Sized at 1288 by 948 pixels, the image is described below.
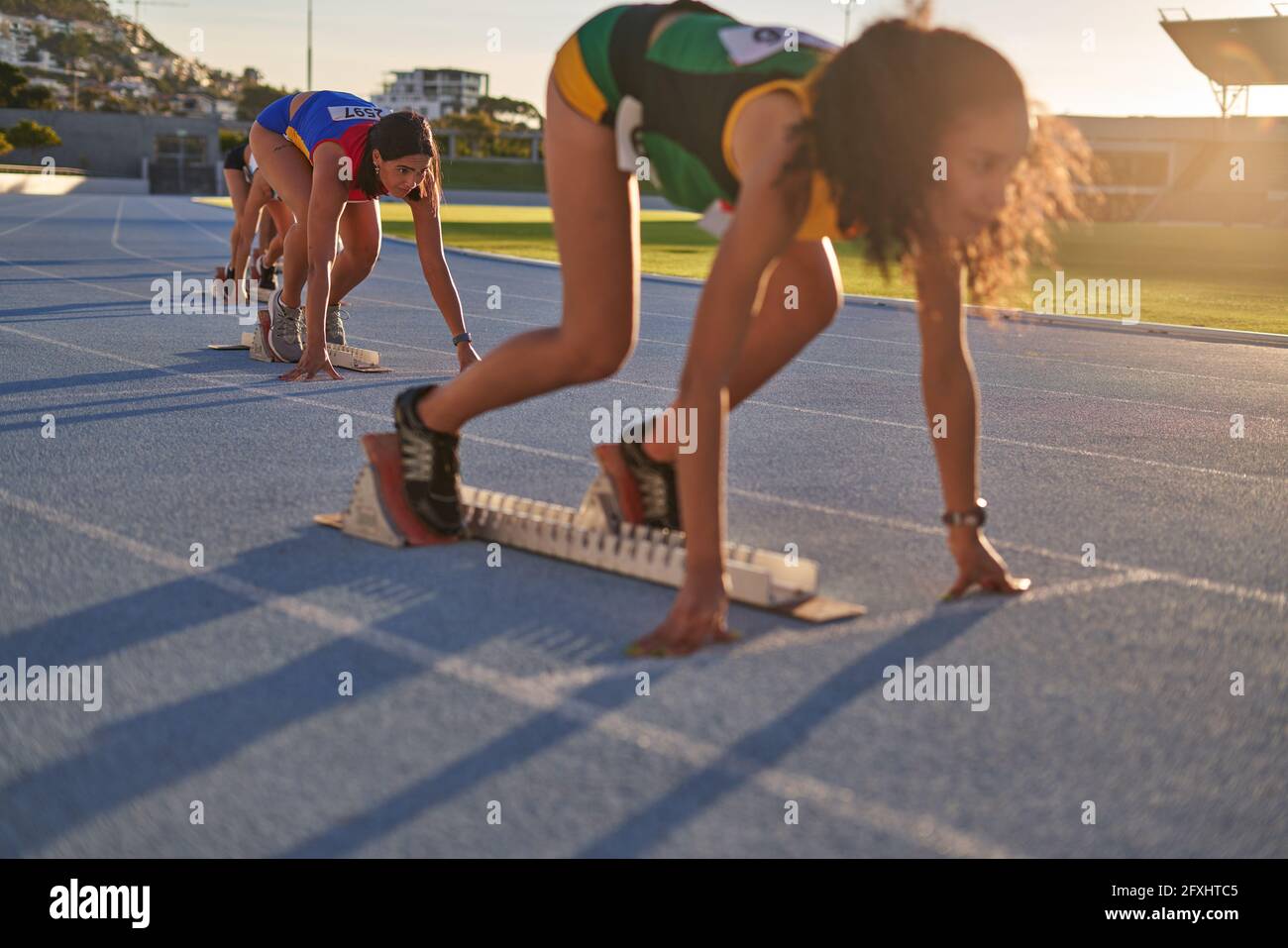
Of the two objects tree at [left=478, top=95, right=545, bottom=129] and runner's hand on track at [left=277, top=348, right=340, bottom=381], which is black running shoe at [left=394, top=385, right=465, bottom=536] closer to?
runner's hand on track at [left=277, top=348, right=340, bottom=381]

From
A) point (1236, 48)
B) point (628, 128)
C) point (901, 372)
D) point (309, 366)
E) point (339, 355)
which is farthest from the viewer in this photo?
point (1236, 48)

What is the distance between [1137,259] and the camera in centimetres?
3128

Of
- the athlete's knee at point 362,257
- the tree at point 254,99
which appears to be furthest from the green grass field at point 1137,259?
the tree at point 254,99

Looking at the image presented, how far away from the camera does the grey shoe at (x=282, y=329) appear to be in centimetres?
1029

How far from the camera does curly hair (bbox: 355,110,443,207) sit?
8.48m

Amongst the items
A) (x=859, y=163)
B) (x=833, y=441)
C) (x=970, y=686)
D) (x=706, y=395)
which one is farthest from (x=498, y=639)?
(x=833, y=441)

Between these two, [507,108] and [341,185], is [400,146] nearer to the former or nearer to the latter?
[341,185]

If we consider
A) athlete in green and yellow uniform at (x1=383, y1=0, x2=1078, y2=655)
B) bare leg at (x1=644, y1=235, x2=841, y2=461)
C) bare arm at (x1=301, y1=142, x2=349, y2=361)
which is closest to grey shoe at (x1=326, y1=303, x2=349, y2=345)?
bare arm at (x1=301, y1=142, x2=349, y2=361)

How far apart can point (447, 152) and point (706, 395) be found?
361ft

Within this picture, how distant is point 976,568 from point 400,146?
4.97 metres

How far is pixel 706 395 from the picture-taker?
3842mm

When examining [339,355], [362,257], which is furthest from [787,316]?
[339,355]

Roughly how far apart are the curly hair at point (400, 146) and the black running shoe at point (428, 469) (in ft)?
12.3

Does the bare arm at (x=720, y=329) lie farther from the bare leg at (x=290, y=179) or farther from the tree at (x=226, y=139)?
the tree at (x=226, y=139)
